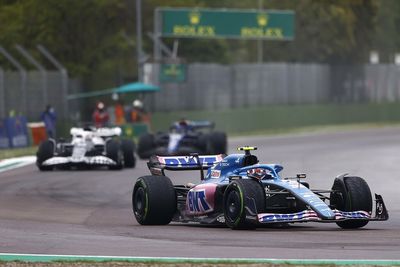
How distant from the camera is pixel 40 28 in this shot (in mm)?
54500

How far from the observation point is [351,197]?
1508 centimetres

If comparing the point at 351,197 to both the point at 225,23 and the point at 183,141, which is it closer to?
the point at 183,141

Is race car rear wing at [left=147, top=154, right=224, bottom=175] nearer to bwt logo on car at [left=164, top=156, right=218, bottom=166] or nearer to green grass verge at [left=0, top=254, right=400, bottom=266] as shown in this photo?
bwt logo on car at [left=164, top=156, right=218, bottom=166]

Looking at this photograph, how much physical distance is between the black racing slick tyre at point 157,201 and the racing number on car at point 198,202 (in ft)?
0.71

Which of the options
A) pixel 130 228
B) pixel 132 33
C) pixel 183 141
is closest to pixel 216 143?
pixel 183 141

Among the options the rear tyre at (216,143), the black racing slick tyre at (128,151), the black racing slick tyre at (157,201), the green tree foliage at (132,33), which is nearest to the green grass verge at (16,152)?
the rear tyre at (216,143)

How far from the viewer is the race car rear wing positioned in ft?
56.3

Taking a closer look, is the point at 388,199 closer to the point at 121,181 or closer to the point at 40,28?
the point at 121,181

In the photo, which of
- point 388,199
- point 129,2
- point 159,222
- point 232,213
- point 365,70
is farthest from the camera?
point 365,70

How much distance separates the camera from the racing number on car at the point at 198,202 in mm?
15766

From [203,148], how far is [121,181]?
755cm

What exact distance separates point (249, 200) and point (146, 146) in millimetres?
19284

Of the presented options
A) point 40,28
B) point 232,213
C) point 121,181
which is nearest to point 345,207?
point 232,213

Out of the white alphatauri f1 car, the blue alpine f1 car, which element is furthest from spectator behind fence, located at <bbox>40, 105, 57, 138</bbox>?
the blue alpine f1 car
